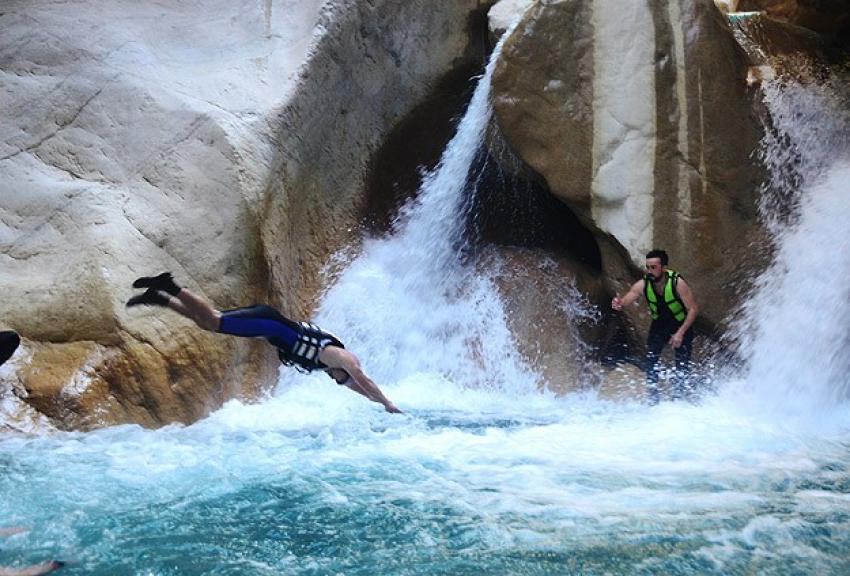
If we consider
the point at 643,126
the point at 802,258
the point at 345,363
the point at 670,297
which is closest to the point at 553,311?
the point at 670,297

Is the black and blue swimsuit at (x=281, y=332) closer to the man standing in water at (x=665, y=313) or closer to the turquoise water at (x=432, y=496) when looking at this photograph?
the turquoise water at (x=432, y=496)

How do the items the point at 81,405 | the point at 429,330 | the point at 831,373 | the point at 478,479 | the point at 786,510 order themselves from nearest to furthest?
1. the point at 786,510
2. the point at 478,479
3. the point at 81,405
4. the point at 831,373
5. the point at 429,330

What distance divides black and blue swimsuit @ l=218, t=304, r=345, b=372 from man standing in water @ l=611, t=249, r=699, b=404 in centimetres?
298

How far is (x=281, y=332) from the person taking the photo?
19.0 ft

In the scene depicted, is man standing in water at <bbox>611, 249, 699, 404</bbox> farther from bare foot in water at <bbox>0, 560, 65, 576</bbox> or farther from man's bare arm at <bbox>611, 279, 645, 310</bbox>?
bare foot in water at <bbox>0, 560, 65, 576</bbox>

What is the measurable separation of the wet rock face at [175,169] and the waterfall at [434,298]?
45cm

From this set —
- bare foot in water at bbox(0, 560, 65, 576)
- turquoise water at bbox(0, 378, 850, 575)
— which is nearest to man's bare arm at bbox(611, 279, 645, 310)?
turquoise water at bbox(0, 378, 850, 575)

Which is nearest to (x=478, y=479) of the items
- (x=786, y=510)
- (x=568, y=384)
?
(x=786, y=510)

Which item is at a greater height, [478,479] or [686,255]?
[686,255]

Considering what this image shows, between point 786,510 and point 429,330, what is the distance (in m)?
5.12

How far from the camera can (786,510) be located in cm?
452

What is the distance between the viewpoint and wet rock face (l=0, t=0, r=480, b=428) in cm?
691

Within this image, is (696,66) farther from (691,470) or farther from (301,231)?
(691,470)

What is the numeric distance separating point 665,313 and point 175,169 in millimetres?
4198
